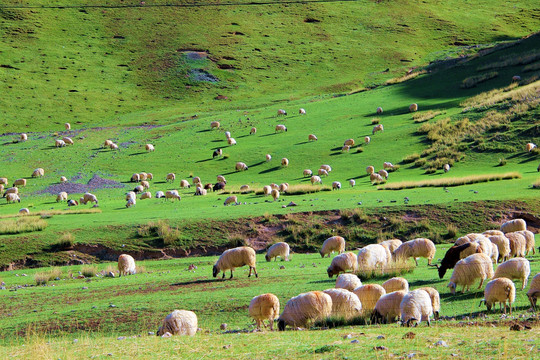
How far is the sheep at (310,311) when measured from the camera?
40.9ft

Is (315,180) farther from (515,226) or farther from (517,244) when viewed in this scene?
(517,244)

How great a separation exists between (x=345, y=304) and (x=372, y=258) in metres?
5.40

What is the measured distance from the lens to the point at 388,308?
12.3 metres

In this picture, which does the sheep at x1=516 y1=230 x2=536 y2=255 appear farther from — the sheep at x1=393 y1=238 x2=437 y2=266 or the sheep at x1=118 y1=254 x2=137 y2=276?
the sheep at x1=118 y1=254 x2=137 y2=276

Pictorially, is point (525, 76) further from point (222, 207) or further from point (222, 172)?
point (222, 207)

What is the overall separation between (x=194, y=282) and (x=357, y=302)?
715 centimetres

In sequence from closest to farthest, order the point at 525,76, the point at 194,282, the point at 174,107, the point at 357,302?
1. the point at 357,302
2. the point at 194,282
3. the point at 525,76
4. the point at 174,107

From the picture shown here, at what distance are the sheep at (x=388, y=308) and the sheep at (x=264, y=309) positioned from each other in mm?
1966

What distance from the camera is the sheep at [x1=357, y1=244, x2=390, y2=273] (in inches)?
696

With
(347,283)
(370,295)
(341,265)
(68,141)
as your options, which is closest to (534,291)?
(370,295)

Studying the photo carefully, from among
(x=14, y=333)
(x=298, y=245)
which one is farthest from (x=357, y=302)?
(x=298, y=245)

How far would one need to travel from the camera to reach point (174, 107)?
78938 millimetres

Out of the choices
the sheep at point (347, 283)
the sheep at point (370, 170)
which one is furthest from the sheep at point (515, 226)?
the sheep at point (370, 170)

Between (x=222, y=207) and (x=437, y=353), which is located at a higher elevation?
(x=222, y=207)
